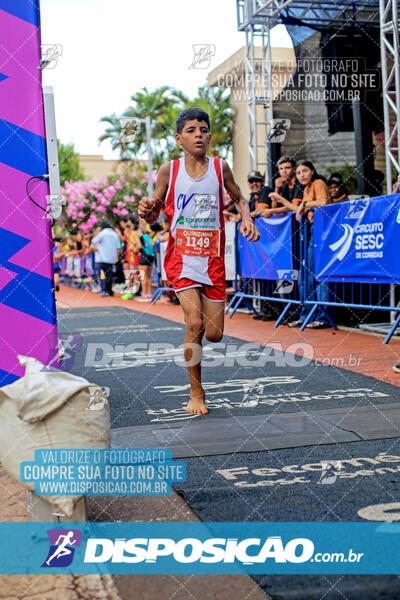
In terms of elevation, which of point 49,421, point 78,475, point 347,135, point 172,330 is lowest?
point 172,330

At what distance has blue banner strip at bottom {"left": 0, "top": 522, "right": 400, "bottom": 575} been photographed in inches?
94.8

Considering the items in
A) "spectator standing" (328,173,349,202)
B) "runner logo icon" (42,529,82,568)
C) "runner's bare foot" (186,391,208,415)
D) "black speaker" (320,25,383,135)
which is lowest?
"runner's bare foot" (186,391,208,415)

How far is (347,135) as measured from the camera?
17.5 meters

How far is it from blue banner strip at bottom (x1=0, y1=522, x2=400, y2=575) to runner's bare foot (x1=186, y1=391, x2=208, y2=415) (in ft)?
6.62

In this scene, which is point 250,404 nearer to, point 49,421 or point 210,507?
point 210,507

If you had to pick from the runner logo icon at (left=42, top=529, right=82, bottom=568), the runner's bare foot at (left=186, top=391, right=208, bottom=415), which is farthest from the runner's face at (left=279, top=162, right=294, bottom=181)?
the runner logo icon at (left=42, top=529, right=82, bottom=568)

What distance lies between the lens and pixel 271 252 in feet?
34.5

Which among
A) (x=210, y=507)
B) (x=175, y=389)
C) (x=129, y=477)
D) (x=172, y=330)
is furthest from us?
(x=172, y=330)

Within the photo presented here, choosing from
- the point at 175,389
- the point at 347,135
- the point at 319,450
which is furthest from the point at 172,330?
the point at 347,135

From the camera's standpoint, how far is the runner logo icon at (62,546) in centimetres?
246

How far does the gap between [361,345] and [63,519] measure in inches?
227

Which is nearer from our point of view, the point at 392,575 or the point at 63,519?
the point at 392,575

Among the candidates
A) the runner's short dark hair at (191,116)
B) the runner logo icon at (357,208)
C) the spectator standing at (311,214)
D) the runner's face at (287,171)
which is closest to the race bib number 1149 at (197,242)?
the runner's short dark hair at (191,116)

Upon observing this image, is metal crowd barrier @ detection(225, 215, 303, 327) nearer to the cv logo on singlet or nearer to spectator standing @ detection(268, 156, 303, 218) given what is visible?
spectator standing @ detection(268, 156, 303, 218)
